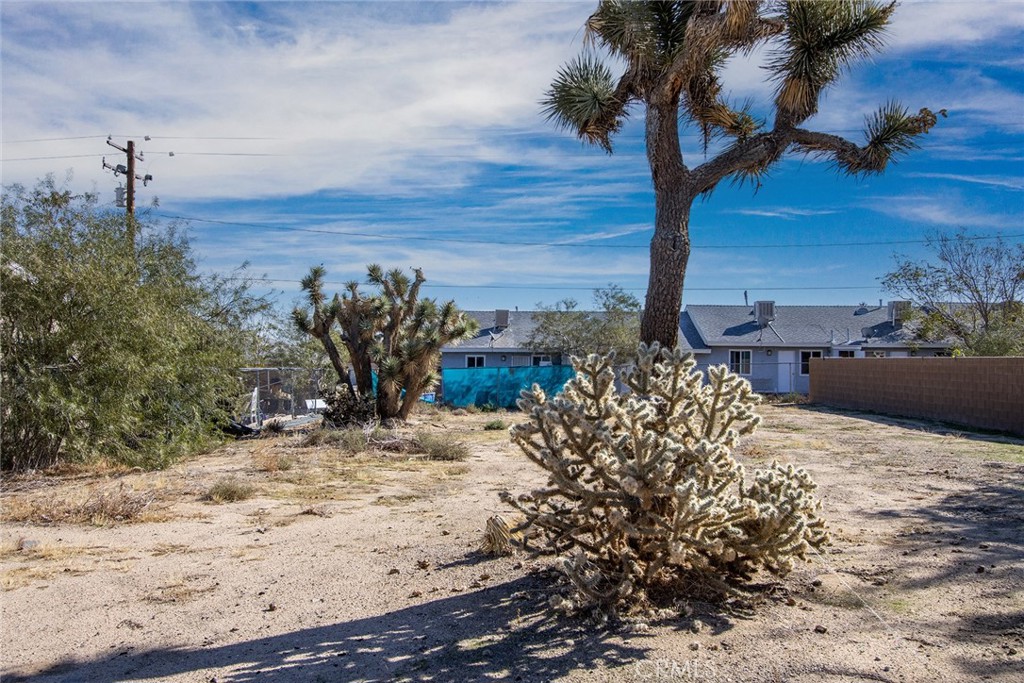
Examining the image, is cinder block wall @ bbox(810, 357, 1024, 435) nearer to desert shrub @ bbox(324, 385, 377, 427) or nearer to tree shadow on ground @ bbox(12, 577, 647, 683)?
desert shrub @ bbox(324, 385, 377, 427)

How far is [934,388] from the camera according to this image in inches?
842

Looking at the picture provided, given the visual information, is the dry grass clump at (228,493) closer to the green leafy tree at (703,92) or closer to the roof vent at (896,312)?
the green leafy tree at (703,92)

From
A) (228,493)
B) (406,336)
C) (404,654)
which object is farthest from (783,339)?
(404,654)

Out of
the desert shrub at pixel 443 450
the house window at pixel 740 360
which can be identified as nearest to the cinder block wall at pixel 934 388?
the house window at pixel 740 360

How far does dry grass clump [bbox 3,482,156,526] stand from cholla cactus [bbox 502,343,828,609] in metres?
5.45

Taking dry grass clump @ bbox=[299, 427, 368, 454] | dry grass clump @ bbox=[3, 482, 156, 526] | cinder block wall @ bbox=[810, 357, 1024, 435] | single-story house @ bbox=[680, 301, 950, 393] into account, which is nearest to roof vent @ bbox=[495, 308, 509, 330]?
single-story house @ bbox=[680, 301, 950, 393]

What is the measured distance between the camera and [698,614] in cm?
507

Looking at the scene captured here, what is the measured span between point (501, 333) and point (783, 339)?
48.2 ft

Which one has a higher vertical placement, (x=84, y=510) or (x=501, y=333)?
(x=501, y=333)

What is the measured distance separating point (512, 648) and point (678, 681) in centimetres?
107

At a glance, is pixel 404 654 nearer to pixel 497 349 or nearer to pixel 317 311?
pixel 317 311

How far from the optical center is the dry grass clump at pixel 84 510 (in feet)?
27.8

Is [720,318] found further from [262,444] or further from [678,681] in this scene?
[678,681]

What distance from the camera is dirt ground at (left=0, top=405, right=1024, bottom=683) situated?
442cm
